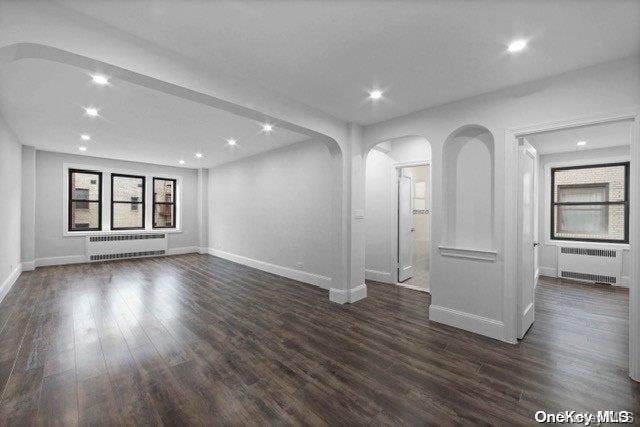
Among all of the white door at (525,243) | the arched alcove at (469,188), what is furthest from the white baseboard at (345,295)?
the white door at (525,243)

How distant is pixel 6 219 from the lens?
4.30m

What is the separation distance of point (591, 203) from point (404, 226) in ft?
12.4

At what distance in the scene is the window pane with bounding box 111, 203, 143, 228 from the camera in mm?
7516

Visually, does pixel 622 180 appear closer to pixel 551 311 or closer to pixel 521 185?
pixel 551 311

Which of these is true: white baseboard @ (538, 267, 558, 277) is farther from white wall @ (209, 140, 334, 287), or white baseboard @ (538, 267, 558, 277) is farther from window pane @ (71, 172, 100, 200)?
window pane @ (71, 172, 100, 200)

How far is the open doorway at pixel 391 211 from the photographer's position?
5055mm

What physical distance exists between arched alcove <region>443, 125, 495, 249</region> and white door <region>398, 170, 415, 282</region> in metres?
1.78

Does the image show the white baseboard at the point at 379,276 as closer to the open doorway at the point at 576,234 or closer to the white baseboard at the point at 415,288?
the white baseboard at the point at 415,288

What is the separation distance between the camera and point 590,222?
17.9 feet

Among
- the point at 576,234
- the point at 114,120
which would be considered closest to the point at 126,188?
the point at 114,120

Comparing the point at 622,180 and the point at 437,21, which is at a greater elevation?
the point at 437,21

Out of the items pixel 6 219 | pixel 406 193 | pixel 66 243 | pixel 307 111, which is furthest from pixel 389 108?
pixel 66 243

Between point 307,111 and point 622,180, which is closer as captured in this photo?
point 307,111

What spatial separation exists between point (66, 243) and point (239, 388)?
7.25m
